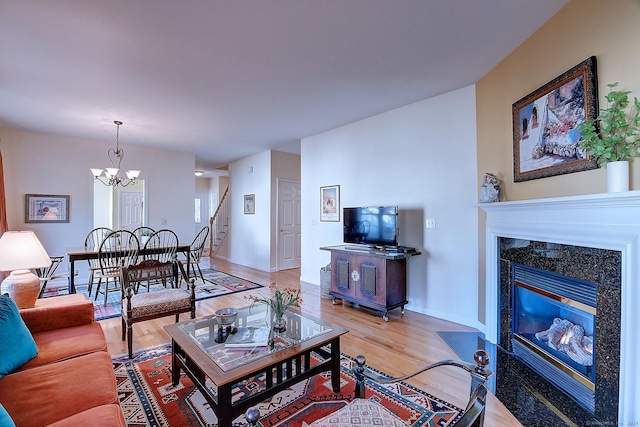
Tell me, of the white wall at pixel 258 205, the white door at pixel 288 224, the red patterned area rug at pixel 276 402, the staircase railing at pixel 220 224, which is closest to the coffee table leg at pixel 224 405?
the red patterned area rug at pixel 276 402

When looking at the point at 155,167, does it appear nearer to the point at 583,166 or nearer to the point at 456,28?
the point at 456,28

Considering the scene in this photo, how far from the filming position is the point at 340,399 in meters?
1.91

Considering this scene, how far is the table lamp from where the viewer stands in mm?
2111

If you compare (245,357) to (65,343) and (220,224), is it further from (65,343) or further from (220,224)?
(220,224)

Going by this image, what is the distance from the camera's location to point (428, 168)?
3.52 metres

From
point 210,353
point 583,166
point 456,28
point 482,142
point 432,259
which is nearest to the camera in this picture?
point 210,353

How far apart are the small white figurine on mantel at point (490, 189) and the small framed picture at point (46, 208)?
652 cm

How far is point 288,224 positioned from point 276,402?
15.5 ft

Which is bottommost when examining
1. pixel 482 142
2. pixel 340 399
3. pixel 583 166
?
pixel 340 399

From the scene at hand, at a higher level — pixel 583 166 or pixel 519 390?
pixel 583 166

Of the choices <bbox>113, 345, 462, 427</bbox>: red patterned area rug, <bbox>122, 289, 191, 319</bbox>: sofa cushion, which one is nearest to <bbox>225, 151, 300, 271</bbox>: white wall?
<bbox>122, 289, 191, 319</bbox>: sofa cushion

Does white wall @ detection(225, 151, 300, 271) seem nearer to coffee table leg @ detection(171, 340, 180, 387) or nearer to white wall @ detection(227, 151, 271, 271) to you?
white wall @ detection(227, 151, 271, 271)

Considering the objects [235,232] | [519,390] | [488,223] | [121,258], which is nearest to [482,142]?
[488,223]

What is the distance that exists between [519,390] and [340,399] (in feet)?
4.05
